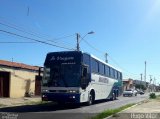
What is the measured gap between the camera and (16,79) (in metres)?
35.0

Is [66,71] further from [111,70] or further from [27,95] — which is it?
[27,95]

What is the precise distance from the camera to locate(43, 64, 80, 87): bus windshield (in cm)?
2266

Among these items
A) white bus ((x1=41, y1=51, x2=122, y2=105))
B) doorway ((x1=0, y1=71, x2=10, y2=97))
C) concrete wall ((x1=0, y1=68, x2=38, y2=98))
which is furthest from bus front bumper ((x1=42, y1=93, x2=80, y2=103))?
doorway ((x1=0, y1=71, x2=10, y2=97))

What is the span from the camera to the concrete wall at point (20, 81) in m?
34.2

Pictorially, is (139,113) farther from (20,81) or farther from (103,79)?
(20,81)

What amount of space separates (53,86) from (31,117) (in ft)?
20.3

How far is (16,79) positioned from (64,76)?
13382 millimetres

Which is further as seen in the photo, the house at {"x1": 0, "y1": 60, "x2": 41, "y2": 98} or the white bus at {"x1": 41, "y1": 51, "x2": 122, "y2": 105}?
the house at {"x1": 0, "y1": 60, "x2": 41, "y2": 98}

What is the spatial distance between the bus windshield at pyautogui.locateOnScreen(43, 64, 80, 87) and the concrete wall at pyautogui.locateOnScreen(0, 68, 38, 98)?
10.8 m

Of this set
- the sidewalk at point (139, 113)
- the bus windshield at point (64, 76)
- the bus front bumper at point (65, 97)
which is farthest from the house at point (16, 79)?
the sidewalk at point (139, 113)

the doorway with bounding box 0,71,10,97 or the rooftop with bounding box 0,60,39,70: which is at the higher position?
the rooftop with bounding box 0,60,39,70

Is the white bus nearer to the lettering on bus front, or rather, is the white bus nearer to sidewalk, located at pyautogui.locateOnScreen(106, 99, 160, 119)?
the lettering on bus front

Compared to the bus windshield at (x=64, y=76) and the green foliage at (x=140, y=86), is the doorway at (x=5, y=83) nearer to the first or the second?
the bus windshield at (x=64, y=76)

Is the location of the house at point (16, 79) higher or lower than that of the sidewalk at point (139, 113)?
higher
